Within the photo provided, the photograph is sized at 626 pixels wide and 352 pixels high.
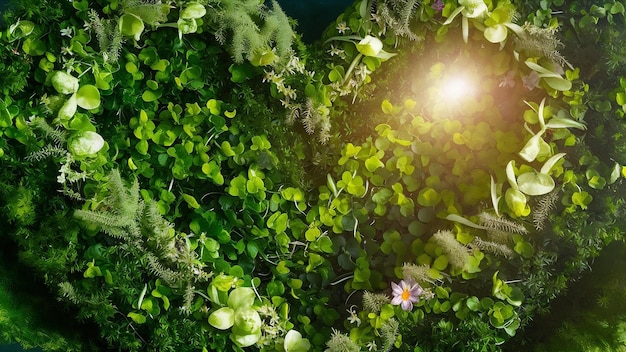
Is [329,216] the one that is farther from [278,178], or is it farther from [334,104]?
[334,104]

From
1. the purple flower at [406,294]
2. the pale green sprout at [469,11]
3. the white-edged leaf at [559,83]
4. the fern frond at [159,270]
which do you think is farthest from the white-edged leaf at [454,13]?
the fern frond at [159,270]

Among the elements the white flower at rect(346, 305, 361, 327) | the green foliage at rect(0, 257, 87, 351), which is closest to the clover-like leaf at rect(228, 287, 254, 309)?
the white flower at rect(346, 305, 361, 327)

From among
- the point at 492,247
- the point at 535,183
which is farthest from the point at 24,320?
the point at 535,183

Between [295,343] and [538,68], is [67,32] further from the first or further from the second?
[538,68]

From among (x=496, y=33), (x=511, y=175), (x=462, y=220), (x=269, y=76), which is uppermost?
(x=496, y=33)

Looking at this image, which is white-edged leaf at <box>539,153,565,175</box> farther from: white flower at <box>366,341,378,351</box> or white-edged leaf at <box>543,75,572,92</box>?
white flower at <box>366,341,378,351</box>

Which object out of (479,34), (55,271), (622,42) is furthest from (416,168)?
(55,271)

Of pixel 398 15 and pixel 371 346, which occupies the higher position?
pixel 398 15
